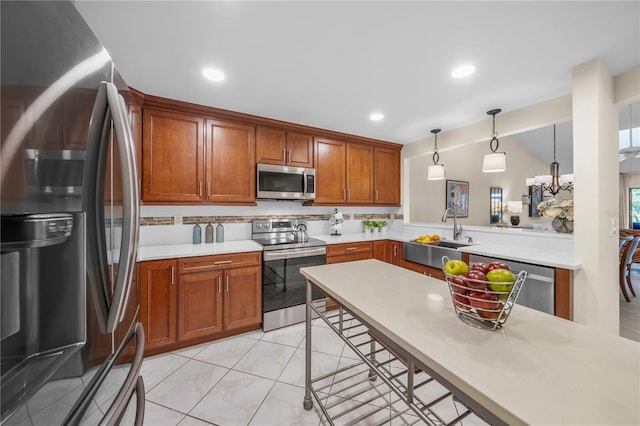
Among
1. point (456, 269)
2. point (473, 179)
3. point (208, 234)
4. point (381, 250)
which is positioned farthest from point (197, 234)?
point (473, 179)

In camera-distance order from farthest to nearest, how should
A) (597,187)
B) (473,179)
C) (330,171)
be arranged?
(473,179) < (330,171) < (597,187)

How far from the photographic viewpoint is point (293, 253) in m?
2.65

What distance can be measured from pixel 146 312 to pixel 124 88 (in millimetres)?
1835

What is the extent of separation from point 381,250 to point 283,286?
57.0 inches

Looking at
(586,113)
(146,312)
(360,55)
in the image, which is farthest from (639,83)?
(146,312)

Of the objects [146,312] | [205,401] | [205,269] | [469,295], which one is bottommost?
[205,401]

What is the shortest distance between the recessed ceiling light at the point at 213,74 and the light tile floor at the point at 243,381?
7.57ft

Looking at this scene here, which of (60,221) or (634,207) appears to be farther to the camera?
(634,207)

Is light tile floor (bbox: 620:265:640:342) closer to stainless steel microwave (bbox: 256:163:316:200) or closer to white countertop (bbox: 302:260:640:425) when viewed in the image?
white countertop (bbox: 302:260:640:425)

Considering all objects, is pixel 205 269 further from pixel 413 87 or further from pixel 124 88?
pixel 413 87

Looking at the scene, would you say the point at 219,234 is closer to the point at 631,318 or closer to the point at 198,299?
the point at 198,299

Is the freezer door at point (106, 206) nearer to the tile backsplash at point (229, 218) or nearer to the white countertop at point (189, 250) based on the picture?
the white countertop at point (189, 250)

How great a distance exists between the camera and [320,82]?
2.08 meters

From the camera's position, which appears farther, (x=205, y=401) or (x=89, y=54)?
(x=205, y=401)
